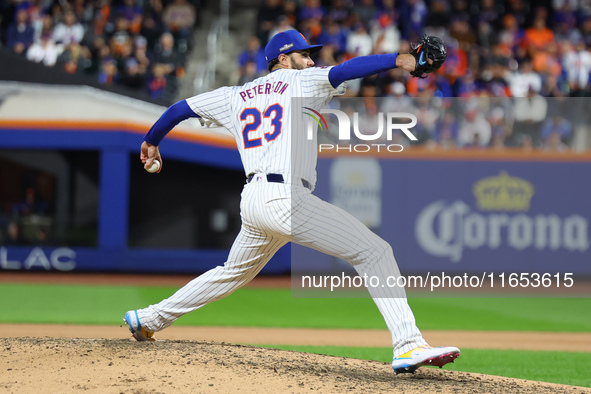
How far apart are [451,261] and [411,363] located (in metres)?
9.41

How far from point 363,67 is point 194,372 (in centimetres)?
173

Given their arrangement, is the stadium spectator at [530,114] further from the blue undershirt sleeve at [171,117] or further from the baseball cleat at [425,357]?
the baseball cleat at [425,357]

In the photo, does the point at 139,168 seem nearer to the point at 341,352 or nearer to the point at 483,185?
the point at 483,185

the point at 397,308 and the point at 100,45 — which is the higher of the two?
the point at 100,45

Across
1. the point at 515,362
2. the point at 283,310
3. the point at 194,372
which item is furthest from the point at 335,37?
the point at 194,372

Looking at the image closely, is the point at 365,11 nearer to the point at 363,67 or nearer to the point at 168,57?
the point at 168,57

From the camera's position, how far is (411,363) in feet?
12.2

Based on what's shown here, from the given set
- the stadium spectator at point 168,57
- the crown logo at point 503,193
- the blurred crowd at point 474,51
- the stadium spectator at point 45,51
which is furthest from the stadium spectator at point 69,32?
the crown logo at point 503,193

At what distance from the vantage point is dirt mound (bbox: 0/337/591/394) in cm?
363

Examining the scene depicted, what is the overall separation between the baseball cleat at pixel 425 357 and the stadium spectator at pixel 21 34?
12008mm

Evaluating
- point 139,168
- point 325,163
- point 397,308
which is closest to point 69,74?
point 139,168

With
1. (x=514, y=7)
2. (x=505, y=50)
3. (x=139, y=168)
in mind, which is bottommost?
(x=139, y=168)

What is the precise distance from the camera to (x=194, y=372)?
150 inches

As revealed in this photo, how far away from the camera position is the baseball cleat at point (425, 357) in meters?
3.65
